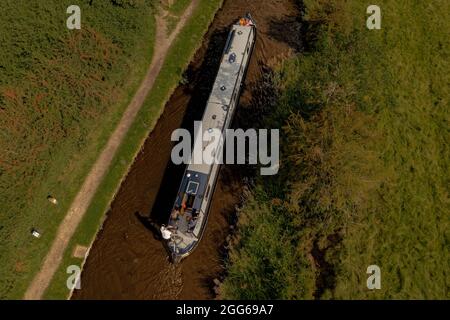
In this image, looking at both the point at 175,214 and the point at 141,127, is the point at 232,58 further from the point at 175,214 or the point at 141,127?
the point at 175,214

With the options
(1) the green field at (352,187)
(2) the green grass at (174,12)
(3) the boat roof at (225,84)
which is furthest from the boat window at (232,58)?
(2) the green grass at (174,12)

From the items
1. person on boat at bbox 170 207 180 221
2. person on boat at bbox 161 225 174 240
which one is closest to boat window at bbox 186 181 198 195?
person on boat at bbox 170 207 180 221

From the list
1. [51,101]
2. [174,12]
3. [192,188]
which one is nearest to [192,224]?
[192,188]

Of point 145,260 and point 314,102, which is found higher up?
point 314,102

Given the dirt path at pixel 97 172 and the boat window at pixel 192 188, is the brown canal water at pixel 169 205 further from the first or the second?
the boat window at pixel 192 188
